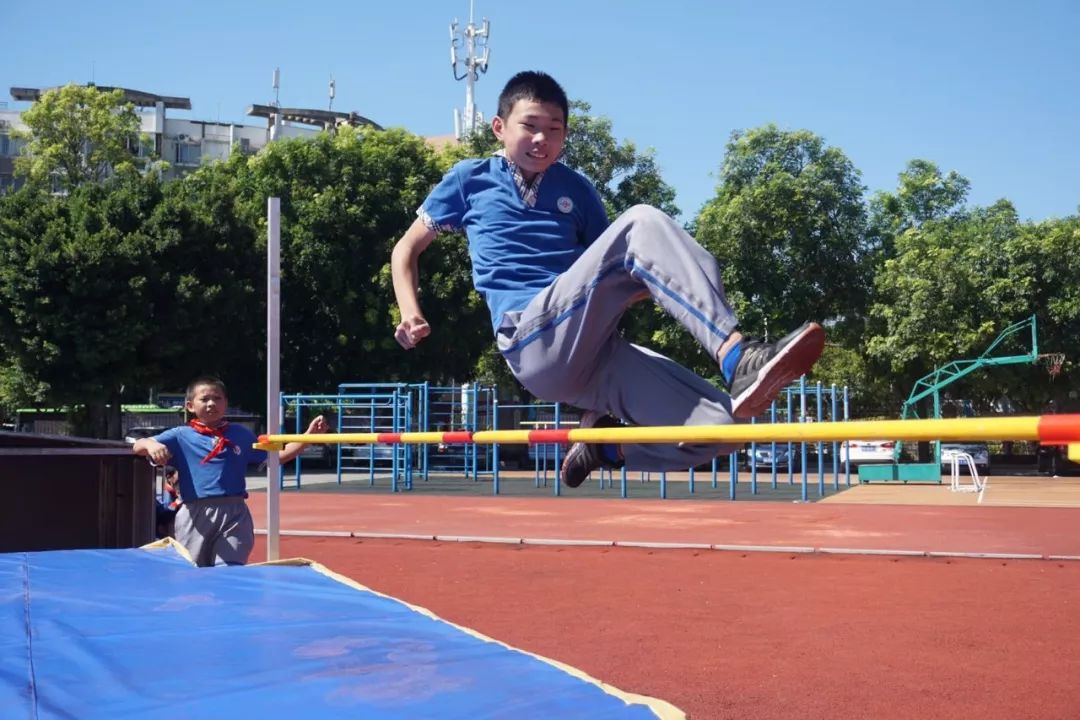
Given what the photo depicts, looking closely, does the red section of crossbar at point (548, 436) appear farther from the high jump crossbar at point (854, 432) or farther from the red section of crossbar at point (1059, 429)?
the red section of crossbar at point (1059, 429)

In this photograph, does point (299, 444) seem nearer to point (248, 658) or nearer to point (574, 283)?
point (248, 658)

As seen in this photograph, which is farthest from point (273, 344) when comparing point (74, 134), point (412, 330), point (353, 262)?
point (74, 134)

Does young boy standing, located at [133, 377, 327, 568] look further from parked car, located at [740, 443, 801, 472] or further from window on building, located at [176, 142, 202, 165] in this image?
window on building, located at [176, 142, 202, 165]

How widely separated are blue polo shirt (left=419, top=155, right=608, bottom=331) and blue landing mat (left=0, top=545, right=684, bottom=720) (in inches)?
50.6

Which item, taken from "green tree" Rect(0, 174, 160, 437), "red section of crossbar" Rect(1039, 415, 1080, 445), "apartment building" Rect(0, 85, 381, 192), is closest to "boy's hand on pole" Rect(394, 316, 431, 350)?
"red section of crossbar" Rect(1039, 415, 1080, 445)

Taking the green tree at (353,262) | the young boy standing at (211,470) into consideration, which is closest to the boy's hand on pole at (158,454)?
the young boy standing at (211,470)

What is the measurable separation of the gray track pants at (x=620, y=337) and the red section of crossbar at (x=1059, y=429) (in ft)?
2.58

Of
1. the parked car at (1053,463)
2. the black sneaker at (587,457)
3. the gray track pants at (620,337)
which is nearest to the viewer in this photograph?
the gray track pants at (620,337)

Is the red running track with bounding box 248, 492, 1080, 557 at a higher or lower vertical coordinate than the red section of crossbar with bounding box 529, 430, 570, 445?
lower

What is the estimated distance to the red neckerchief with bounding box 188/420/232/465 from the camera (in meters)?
5.80

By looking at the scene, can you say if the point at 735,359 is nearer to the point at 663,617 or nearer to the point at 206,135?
the point at 663,617

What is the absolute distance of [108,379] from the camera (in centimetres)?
2470

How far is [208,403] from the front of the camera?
587cm

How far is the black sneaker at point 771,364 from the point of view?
2.59m
